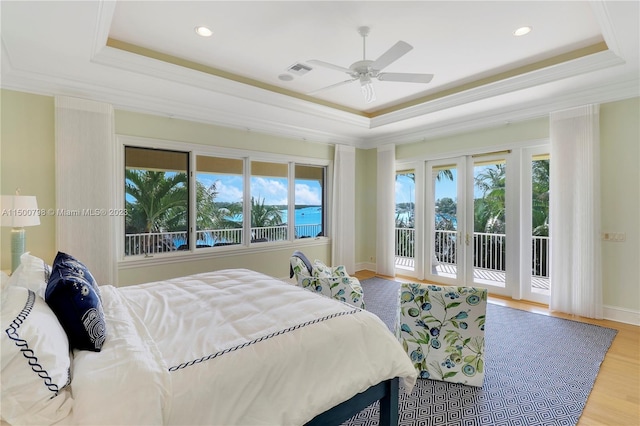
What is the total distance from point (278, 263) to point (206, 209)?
1.53 meters

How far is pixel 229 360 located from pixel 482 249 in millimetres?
4869

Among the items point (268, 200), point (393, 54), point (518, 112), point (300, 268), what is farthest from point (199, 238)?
point (518, 112)

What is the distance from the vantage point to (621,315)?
3.79m

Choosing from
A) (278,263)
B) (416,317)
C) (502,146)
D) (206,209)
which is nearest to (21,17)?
(206,209)

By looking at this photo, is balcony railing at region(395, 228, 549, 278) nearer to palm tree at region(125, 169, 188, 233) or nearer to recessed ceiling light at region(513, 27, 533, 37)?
recessed ceiling light at region(513, 27, 533, 37)

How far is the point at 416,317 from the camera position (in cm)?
260

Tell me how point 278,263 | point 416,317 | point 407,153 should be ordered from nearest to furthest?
point 416,317 < point 278,263 < point 407,153

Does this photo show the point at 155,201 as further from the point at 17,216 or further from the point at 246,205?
the point at 17,216

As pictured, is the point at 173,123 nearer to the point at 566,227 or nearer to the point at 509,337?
the point at 509,337

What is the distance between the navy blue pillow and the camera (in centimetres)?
138

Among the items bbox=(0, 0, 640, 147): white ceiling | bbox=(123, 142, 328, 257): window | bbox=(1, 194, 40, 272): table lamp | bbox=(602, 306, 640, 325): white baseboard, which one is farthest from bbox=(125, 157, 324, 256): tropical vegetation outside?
bbox=(602, 306, 640, 325): white baseboard

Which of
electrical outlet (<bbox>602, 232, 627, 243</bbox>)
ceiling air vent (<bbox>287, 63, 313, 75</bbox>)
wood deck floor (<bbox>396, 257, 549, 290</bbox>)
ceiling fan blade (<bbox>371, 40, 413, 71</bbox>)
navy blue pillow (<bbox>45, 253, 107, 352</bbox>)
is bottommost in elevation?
wood deck floor (<bbox>396, 257, 549, 290</bbox>)

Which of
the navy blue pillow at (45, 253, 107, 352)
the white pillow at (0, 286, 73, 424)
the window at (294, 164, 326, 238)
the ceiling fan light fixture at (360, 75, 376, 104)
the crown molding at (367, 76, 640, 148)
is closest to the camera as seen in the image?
the white pillow at (0, 286, 73, 424)

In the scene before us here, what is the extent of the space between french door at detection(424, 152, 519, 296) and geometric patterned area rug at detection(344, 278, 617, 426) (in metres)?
1.33
